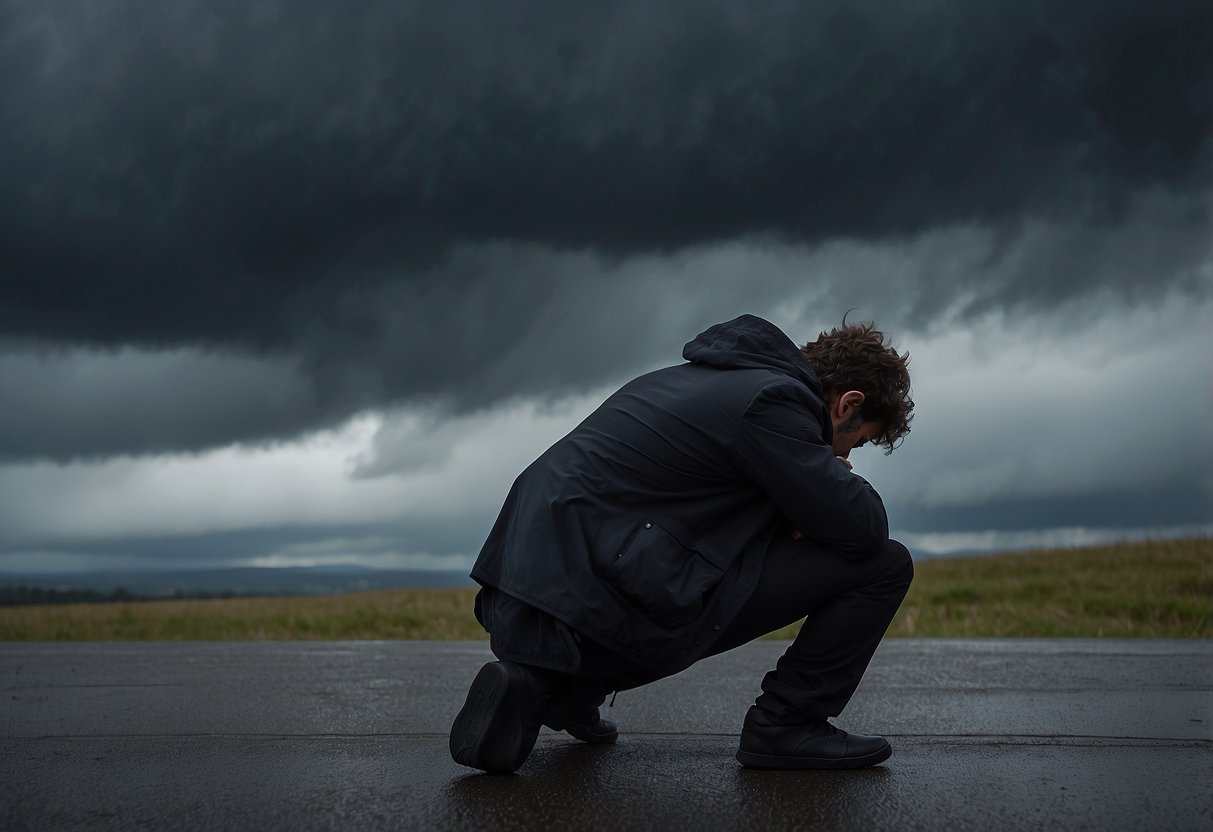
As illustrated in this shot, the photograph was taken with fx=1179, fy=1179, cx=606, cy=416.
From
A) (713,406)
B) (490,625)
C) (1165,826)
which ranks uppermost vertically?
(713,406)

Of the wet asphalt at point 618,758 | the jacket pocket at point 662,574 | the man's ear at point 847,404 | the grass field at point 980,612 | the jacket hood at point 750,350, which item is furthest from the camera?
the grass field at point 980,612

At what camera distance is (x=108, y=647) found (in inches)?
470

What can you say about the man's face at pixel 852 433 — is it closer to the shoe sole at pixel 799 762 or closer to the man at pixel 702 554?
the man at pixel 702 554

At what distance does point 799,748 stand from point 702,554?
30.0 inches

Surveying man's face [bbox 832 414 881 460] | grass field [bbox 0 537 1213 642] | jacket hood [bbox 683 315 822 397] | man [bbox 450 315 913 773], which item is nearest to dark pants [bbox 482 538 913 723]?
man [bbox 450 315 913 773]

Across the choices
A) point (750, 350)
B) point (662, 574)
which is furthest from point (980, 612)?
point (662, 574)

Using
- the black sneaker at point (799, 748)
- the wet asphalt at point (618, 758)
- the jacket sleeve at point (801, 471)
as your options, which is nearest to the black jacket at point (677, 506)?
the jacket sleeve at point (801, 471)

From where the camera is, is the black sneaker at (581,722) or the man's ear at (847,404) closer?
the man's ear at (847,404)

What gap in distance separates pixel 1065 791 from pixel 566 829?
1597mm

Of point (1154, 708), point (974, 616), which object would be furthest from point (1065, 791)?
point (974, 616)

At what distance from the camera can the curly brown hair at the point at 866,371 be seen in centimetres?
418

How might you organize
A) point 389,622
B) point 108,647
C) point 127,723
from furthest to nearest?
point 389,622, point 108,647, point 127,723

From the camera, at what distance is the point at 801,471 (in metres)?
3.72

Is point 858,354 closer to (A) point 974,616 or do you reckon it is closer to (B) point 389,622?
(A) point 974,616
